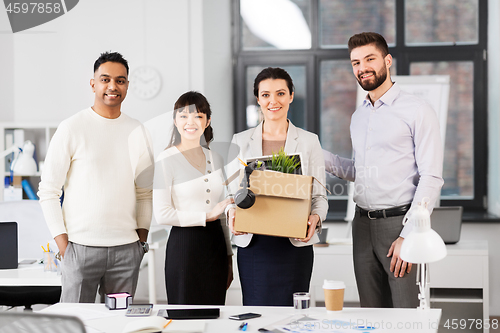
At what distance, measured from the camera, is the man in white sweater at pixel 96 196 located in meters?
2.11

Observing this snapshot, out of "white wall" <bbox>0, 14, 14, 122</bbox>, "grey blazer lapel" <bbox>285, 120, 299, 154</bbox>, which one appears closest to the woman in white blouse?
"grey blazer lapel" <bbox>285, 120, 299, 154</bbox>

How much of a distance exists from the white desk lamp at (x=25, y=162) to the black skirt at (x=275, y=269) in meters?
2.76

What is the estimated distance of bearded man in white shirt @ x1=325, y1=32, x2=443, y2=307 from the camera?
203 centimetres

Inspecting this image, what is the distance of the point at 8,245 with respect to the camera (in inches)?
103

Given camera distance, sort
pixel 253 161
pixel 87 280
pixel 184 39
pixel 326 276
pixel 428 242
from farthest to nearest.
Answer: pixel 184 39 < pixel 326 276 < pixel 87 280 < pixel 253 161 < pixel 428 242

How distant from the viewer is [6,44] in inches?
175

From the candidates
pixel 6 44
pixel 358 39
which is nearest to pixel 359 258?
pixel 358 39

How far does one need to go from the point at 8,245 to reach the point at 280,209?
1.62 metres

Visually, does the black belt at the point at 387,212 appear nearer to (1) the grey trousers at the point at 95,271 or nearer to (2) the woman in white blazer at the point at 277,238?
(2) the woman in white blazer at the point at 277,238

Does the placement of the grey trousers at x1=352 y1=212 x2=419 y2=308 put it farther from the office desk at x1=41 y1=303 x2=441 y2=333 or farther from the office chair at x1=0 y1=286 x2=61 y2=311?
the office chair at x1=0 y1=286 x2=61 y2=311

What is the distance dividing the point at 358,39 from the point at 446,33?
110 inches

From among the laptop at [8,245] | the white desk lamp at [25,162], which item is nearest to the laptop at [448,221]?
the laptop at [8,245]

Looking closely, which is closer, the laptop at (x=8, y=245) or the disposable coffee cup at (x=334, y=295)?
the disposable coffee cup at (x=334, y=295)

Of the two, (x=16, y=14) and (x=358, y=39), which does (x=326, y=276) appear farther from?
(x=16, y=14)
